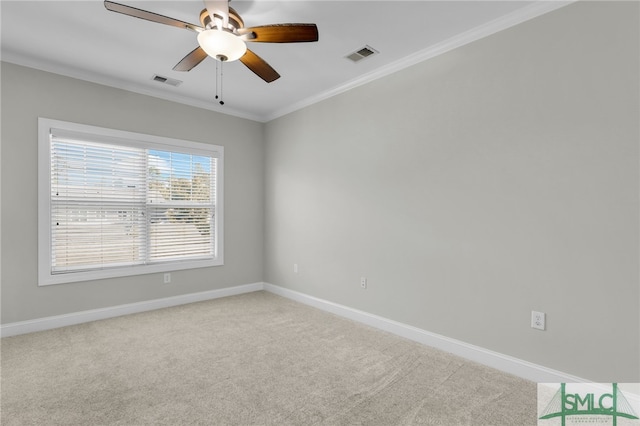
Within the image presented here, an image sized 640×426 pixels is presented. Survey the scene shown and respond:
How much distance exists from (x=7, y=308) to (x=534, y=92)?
4970 millimetres

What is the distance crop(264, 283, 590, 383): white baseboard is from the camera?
225 centimetres

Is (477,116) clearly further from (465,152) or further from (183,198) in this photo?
(183,198)

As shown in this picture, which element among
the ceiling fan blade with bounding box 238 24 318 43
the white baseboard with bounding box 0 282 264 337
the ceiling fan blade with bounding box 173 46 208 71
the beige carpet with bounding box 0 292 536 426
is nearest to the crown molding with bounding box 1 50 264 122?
the ceiling fan blade with bounding box 173 46 208 71

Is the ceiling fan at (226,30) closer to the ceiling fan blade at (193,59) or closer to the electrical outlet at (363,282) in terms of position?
the ceiling fan blade at (193,59)

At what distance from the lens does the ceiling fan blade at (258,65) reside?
2365 mm

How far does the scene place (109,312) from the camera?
3645 millimetres

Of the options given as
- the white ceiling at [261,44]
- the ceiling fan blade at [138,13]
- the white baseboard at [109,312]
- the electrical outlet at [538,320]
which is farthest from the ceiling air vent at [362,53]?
the white baseboard at [109,312]

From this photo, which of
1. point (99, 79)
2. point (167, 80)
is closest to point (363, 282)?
point (167, 80)

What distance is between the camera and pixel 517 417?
189 cm

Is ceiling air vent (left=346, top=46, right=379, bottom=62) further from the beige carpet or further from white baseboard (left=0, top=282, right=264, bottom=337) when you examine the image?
white baseboard (left=0, top=282, right=264, bottom=337)

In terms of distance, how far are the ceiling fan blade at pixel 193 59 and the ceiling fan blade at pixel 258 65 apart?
0.96 feet

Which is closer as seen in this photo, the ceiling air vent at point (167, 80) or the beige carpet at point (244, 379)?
the beige carpet at point (244, 379)

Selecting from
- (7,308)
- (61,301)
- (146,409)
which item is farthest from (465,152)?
(7,308)

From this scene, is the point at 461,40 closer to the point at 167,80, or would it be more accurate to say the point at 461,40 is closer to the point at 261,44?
the point at 261,44
